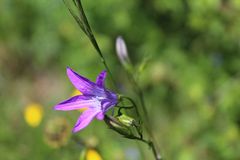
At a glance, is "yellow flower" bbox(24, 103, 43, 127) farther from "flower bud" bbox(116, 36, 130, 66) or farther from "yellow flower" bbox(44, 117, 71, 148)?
"flower bud" bbox(116, 36, 130, 66)

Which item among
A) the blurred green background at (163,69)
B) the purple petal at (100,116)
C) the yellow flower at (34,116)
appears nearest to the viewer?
the purple petal at (100,116)

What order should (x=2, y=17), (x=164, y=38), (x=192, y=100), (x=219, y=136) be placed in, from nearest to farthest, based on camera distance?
(x=219, y=136)
(x=192, y=100)
(x=164, y=38)
(x=2, y=17)

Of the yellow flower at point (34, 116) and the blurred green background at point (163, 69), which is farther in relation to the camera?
the yellow flower at point (34, 116)

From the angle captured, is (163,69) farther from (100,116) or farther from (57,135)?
(100,116)

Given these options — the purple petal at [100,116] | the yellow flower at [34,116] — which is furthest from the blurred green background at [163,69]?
the purple petal at [100,116]

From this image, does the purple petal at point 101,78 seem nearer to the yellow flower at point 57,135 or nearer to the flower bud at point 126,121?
the flower bud at point 126,121

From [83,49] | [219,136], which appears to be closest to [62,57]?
[83,49]

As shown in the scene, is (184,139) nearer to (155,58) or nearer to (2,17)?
(155,58)
